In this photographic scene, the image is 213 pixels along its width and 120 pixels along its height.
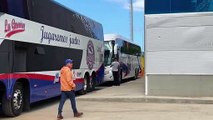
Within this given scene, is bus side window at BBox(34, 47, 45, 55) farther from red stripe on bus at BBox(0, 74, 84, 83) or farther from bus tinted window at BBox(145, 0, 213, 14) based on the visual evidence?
Answer: bus tinted window at BBox(145, 0, 213, 14)

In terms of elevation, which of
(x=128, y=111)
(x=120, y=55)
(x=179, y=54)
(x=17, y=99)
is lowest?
(x=128, y=111)

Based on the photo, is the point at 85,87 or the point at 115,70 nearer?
the point at 85,87

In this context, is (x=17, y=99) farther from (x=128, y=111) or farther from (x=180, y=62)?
(x=180, y=62)

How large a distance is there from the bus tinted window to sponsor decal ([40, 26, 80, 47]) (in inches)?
129

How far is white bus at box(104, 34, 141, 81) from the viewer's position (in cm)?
2798

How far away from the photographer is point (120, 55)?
2953cm

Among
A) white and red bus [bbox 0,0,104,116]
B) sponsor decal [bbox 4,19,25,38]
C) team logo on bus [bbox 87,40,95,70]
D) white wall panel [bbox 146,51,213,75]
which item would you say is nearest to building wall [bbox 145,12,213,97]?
white wall panel [bbox 146,51,213,75]

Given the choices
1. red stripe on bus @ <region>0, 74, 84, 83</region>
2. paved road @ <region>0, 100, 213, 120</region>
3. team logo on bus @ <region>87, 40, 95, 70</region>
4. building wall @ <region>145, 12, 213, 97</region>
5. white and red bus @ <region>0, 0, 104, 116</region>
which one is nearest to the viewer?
red stripe on bus @ <region>0, 74, 84, 83</region>

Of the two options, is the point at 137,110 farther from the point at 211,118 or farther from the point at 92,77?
the point at 92,77

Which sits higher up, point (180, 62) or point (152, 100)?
point (180, 62)

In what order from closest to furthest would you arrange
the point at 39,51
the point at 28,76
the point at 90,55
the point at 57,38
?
1. the point at 28,76
2. the point at 39,51
3. the point at 57,38
4. the point at 90,55

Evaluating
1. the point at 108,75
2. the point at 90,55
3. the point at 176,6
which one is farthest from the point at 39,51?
the point at 108,75

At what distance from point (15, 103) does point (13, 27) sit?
7.31ft

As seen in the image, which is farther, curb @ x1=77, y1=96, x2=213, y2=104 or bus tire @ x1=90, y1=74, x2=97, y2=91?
bus tire @ x1=90, y1=74, x2=97, y2=91
